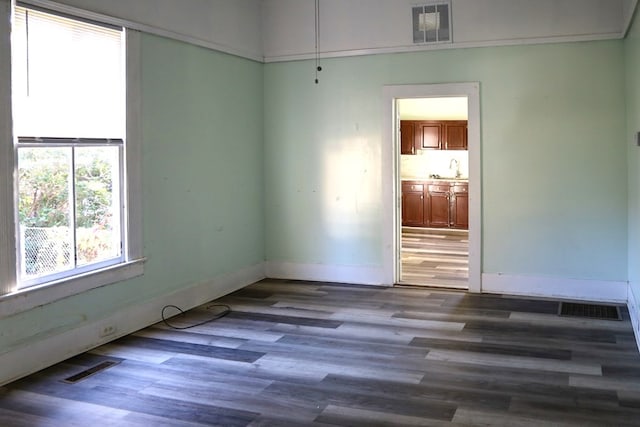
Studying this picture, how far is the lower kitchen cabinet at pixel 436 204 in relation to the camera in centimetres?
1141

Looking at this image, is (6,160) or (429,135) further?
(429,135)

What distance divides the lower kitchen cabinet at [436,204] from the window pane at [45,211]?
7.91 m

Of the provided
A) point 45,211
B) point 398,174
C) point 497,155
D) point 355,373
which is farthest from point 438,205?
point 45,211

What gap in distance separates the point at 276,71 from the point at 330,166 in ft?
4.07

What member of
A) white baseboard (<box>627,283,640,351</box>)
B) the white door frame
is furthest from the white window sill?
white baseboard (<box>627,283,640,351</box>)

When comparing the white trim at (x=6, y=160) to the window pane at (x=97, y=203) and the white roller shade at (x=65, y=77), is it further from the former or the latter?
the window pane at (x=97, y=203)

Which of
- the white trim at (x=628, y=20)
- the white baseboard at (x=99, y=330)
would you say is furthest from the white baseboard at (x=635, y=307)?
the white baseboard at (x=99, y=330)

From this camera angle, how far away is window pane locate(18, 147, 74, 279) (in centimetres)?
429

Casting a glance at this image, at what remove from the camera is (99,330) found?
16.1ft

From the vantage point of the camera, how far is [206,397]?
390cm

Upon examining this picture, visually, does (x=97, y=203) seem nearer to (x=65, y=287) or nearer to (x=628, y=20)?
(x=65, y=287)

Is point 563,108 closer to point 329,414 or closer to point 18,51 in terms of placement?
point 329,414

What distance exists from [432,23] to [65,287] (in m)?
4.32

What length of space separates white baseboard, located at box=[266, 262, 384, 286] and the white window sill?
230cm
